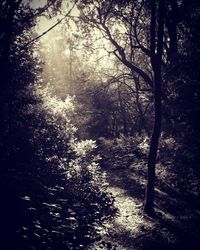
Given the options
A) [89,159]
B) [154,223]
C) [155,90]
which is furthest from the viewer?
[89,159]

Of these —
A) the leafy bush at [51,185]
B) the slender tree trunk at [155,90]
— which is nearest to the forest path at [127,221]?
the leafy bush at [51,185]

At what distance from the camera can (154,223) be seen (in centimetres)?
1107

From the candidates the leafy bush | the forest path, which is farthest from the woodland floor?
the leafy bush

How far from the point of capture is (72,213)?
1020 cm

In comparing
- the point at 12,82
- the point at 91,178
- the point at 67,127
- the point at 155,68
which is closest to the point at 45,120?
the point at 67,127

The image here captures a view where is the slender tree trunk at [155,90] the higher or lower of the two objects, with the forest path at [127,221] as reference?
higher

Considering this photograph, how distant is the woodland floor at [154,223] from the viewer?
938 centimetres

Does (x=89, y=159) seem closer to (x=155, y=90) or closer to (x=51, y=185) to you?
(x=51, y=185)

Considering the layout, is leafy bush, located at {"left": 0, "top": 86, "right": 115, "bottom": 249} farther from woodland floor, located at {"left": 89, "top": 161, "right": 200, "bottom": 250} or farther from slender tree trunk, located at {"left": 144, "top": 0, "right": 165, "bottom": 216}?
slender tree trunk, located at {"left": 144, "top": 0, "right": 165, "bottom": 216}

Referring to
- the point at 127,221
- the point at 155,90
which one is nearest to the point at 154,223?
the point at 127,221

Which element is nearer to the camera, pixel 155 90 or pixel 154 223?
pixel 154 223

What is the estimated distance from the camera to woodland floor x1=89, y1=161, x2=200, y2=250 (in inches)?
369

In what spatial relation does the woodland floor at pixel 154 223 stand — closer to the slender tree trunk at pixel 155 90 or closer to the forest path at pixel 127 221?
the forest path at pixel 127 221

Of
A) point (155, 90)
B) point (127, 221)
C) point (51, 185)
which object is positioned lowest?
point (127, 221)
